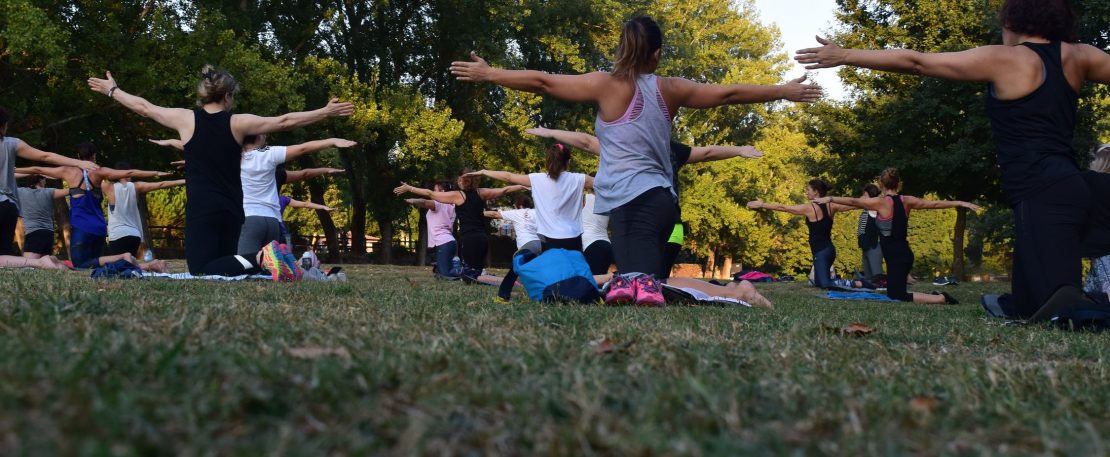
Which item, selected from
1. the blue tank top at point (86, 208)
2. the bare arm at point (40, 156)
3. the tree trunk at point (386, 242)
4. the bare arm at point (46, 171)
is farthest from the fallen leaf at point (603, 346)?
the tree trunk at point (386, 242)

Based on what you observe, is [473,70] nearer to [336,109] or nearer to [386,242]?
[336,109]

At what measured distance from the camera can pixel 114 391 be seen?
78.7 inches

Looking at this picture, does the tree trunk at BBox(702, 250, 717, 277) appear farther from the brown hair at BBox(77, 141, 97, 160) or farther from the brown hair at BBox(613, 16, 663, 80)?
the brown hair at BBox(613, 16, 663, 80)

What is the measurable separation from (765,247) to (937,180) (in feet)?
76.7

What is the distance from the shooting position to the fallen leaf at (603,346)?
3.24 meters

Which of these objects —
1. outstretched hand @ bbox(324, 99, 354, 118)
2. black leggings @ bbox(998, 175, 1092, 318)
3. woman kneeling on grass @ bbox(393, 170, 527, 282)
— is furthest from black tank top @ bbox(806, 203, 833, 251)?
black leggings @ bbox(998, 175, 1092, 318)

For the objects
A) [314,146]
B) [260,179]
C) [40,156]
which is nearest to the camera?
[314,146]

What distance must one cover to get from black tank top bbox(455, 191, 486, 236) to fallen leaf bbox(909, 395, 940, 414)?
12.9 meters

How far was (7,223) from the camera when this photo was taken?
12281 millimetres

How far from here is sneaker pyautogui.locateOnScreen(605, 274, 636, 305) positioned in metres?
6.48

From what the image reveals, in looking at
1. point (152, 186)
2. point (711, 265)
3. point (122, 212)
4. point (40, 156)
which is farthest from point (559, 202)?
point (711, 265)

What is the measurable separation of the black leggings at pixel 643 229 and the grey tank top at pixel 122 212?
35.5 feet

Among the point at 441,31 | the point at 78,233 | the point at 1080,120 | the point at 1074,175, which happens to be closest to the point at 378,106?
the point at 441,31

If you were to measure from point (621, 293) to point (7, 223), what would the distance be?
31.9ft
